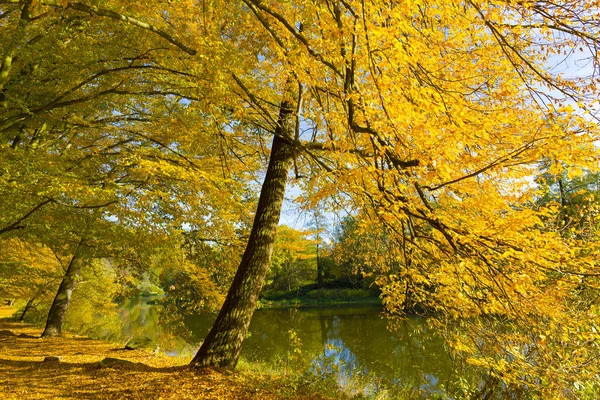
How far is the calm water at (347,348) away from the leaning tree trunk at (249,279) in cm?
127

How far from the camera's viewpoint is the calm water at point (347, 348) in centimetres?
700

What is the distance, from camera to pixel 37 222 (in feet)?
18.1

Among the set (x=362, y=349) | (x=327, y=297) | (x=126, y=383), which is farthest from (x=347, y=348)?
(x=327, y=297)

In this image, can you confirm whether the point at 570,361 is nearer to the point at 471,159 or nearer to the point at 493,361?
the point at 493,361

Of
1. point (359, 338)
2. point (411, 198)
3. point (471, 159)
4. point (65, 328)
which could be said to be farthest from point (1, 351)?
point (359, 338)

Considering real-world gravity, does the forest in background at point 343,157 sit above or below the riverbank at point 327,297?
above

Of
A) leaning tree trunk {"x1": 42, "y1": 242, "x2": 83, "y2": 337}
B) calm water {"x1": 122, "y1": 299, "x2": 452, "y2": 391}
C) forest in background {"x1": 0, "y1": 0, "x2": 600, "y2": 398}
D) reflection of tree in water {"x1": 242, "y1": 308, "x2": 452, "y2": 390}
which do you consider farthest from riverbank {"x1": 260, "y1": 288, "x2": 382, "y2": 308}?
forest in background {"x1": 0, "y1": 0, "x2": 600, "y2": 398}

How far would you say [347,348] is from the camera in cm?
1320

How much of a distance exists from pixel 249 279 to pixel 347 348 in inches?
362

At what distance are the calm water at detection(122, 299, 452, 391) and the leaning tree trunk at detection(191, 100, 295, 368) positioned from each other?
1.27m

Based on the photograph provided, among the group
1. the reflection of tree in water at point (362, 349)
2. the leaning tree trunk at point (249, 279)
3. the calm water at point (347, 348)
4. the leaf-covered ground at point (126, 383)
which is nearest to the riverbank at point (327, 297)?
the reflection of tree in water at point (362, 349)

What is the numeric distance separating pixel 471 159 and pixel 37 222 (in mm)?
6132

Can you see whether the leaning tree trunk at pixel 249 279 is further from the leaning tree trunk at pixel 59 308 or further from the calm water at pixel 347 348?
the leaning tree trunk at pixel 59 308

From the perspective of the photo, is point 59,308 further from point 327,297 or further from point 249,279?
point 327,297
